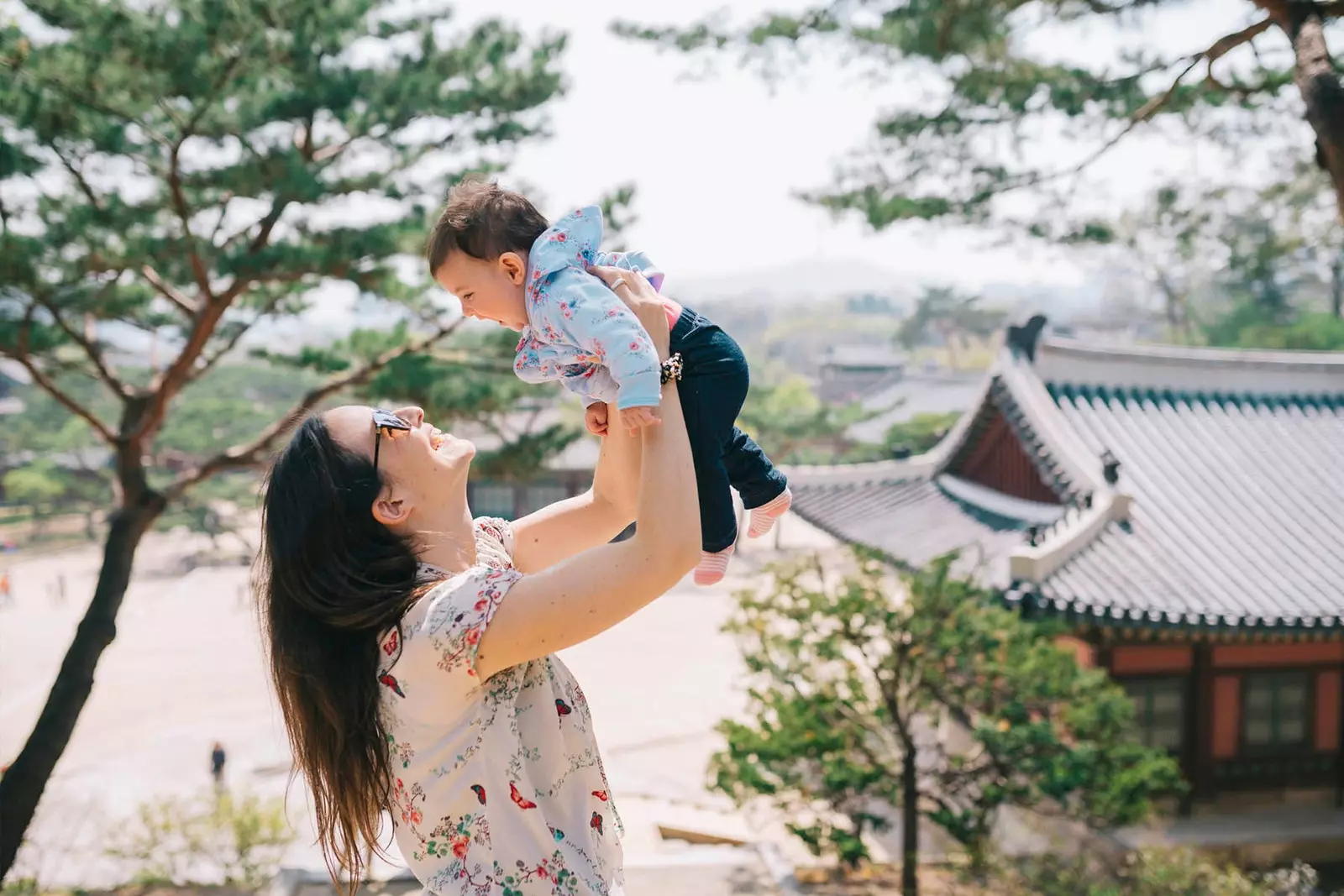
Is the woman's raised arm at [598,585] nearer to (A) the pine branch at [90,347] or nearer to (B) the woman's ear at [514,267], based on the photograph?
(B) the woman's ear at [514,267]

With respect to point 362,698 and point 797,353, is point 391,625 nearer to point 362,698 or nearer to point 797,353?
point 362,698

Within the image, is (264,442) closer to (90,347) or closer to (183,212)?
(90,347)

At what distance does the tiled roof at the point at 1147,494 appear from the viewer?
7488 mm

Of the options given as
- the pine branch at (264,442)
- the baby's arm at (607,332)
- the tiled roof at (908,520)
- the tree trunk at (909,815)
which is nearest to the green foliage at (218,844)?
the pine branch at (264,442)

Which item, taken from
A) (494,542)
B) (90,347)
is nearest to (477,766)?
(494,542)

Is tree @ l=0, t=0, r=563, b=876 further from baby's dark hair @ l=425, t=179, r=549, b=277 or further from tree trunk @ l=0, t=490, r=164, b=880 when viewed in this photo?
baby's dark hair @ l=425, t=179, r=549, b=277

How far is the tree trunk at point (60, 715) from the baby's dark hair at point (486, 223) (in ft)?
18.0

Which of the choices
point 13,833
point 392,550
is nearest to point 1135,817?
point 392,550

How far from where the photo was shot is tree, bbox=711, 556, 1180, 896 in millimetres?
6266

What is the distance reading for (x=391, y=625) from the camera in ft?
4.66

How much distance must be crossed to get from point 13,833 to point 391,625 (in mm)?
6053

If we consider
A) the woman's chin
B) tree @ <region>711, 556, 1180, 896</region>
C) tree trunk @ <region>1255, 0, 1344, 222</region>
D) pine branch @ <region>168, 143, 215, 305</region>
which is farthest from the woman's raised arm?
pine branch @ <region>168, 143, 215, 305</region>

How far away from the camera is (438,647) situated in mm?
1347

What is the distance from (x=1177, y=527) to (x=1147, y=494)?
0.39 metres
